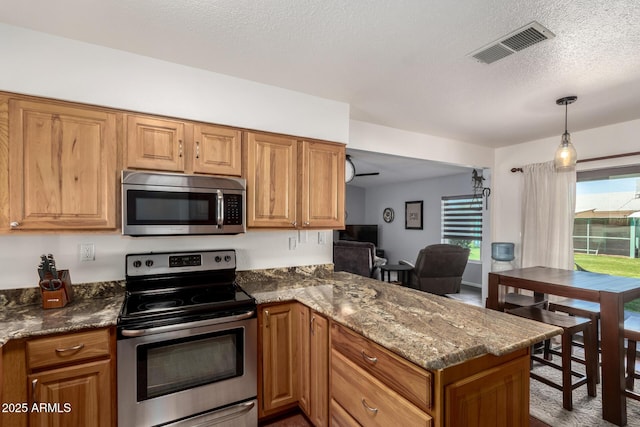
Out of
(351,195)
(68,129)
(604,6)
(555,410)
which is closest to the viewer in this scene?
(604,6)

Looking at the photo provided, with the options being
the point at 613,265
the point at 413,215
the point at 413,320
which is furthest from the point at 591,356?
the point at 413,215

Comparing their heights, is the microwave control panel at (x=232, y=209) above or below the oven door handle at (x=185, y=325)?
above

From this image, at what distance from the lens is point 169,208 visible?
2.06 meters

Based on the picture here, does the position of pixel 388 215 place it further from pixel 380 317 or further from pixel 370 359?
pixel 370 359

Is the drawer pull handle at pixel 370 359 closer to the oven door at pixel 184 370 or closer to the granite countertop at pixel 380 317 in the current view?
the granite countertop at pixel 380 317

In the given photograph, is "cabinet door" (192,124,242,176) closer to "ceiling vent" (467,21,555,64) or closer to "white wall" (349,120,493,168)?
"white wall" (349,120,493,168)

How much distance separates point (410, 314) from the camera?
5.65ft

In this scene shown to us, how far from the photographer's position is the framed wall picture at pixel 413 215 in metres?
7.38

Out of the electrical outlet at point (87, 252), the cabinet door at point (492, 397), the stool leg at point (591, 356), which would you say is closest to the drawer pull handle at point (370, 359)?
the cabinet door at point (492, 397)

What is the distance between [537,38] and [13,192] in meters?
3.08

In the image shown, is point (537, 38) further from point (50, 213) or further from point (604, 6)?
point (50, 213)

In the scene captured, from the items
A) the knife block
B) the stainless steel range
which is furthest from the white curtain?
the knife block

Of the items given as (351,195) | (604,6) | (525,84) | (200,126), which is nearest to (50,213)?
(200,126)

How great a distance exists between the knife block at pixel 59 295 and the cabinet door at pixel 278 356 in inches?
46.2
